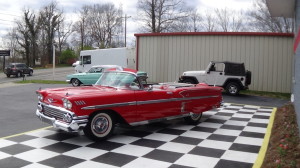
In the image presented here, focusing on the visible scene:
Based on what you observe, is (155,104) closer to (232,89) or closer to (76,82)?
(232,89)

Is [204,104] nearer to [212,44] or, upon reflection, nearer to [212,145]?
[212,145]

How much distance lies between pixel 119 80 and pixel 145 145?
1.63 meters

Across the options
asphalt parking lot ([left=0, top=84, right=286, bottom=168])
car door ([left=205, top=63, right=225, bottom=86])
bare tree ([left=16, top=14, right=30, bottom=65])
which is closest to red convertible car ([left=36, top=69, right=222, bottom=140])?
asphalt parking lot ([left=0, top=84, right=286, bottom=168])

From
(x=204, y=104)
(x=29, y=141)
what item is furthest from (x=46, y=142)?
(x=204, y=104)

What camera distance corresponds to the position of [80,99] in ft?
17.3

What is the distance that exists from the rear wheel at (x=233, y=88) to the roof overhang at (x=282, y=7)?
3.56 metres

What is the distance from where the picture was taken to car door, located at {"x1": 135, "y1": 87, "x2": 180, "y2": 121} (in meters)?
6.12

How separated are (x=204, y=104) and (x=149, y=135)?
1.87 metres

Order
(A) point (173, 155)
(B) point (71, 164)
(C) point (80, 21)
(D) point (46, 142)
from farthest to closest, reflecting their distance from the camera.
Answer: (C) point (80, 21)
(D) point (46, 142)
(A) point (173, 155)
(B) point (71, 164)

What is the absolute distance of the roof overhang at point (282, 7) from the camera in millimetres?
10950

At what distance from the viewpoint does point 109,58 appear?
2255 centimetres


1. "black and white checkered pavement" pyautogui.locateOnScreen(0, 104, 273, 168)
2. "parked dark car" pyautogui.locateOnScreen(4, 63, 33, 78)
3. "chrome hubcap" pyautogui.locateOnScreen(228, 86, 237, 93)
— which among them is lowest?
"black and white checkered pavement" pyautogui.locateOnScreen(0, 104, 273, 168)

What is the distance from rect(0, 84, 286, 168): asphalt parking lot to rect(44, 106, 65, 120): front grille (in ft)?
1.62

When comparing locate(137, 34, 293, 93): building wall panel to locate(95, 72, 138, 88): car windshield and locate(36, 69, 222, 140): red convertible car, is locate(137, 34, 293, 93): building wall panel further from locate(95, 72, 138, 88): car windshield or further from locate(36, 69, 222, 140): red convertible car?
locate(95, 72, 138, 88): car windshield
